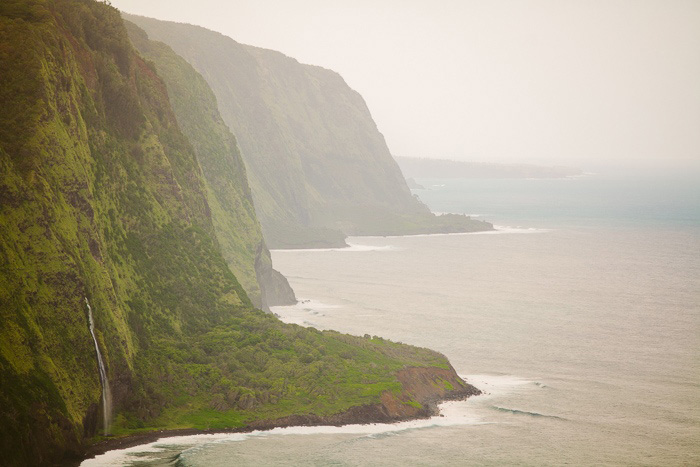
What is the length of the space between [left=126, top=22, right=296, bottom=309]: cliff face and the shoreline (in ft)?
93.5

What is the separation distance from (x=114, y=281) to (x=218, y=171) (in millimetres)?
43249

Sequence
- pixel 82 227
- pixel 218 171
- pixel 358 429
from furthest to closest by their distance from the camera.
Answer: pixel 218 171 → pixel 358 429 → pixel 82 227

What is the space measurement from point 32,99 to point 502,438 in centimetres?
3857

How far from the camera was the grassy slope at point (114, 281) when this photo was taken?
58219mm

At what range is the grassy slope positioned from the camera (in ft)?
191

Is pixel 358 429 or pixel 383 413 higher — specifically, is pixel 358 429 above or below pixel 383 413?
below

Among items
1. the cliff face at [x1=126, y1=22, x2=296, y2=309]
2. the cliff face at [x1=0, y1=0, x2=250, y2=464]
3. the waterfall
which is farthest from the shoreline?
the cliff face at [x1=126, y1=22, x2=296, y2=309]

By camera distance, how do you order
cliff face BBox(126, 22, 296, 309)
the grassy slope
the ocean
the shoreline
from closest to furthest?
the grassy slope, the shoreline, the ocean, cliff face BBox(126, 22, 296, 309)

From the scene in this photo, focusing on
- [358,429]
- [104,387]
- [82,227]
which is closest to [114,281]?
[82,227]

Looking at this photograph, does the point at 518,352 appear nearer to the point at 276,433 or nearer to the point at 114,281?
the point at 276,433

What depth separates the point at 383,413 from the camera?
2825 inches

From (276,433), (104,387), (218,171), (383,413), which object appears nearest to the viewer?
(104,387)

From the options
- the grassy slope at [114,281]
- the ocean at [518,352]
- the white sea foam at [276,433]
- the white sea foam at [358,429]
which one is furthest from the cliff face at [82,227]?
the ocean at [518,352]

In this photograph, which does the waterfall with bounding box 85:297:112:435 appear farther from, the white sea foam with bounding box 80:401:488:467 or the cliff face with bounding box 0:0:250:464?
the white sea foam with bounding box 80:401:488:467
